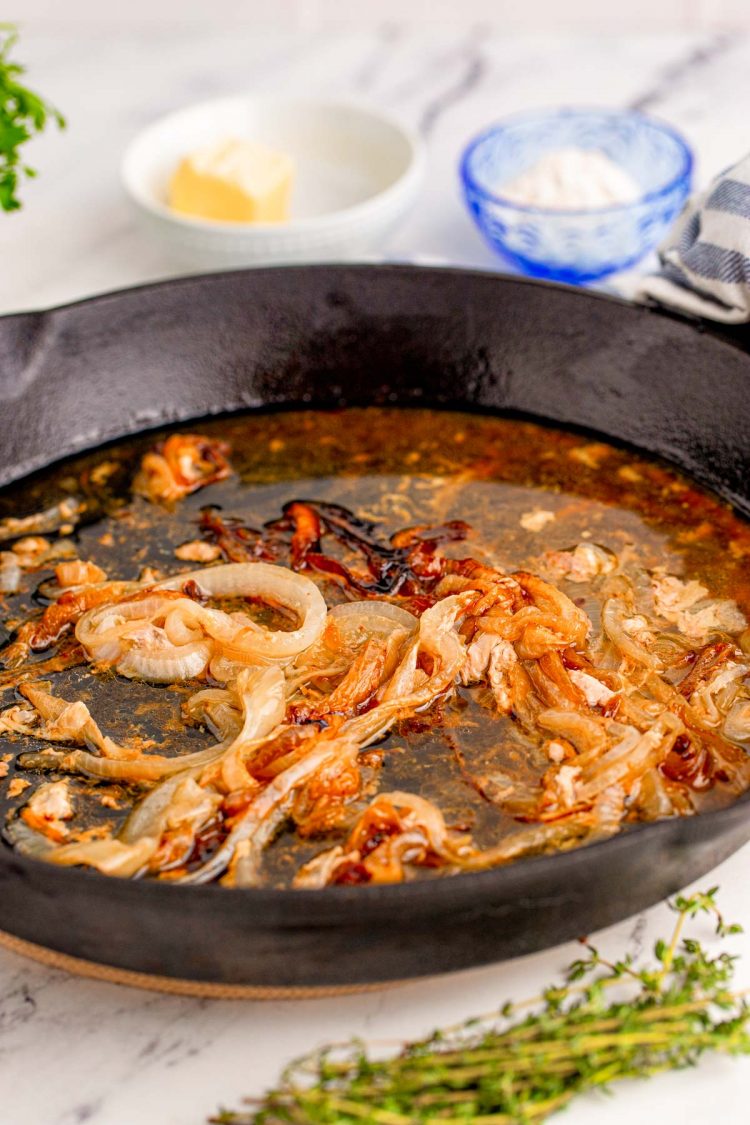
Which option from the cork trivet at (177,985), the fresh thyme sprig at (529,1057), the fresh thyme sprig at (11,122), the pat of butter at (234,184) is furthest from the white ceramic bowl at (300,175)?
the fresh thyme sprig at (529,1057)

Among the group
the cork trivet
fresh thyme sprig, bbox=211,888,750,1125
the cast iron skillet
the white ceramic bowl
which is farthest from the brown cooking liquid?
the white ceramic bowl

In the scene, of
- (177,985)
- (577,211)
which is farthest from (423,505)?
(177,985)

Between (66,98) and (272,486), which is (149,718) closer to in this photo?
(272,486)

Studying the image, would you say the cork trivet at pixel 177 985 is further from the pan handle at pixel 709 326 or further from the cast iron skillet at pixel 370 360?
the pan handle at pixel 709 326

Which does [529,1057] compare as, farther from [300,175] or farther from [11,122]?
[300,175]

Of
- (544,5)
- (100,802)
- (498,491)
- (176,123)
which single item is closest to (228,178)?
(176,123)

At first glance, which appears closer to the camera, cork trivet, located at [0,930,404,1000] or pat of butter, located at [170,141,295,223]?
cork trivet, located at [0,930,404,1000]

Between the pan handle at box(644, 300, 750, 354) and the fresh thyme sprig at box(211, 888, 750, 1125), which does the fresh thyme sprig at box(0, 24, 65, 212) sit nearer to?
the pan handle at box(644, 300, 750, 354)

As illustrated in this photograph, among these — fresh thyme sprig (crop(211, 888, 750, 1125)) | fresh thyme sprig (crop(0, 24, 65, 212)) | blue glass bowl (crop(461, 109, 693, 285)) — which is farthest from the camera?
blue glass bowl (crop(461, 109, 693, 285))
